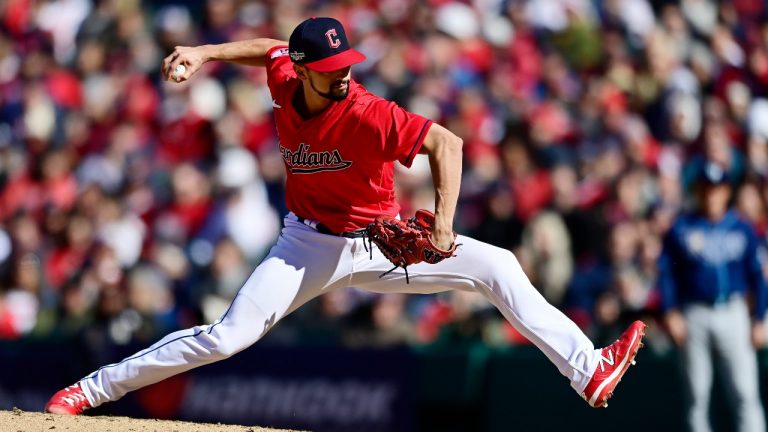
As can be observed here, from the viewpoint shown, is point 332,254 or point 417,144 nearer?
point 417,144

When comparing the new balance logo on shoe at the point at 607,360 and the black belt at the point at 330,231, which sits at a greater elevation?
the black belt at the point at 330,231

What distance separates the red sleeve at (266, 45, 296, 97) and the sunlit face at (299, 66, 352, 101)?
0.35m

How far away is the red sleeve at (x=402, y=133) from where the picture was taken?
571 cm

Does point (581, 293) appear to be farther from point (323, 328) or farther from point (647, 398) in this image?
point (323, 328)

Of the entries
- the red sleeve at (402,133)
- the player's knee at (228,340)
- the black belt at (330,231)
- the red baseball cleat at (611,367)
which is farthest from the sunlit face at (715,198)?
the player's knee at (228,340)

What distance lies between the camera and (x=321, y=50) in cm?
579

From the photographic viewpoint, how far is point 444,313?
988 cm

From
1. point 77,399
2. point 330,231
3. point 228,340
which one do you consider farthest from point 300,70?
point 77,399

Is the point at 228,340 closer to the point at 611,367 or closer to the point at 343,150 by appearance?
the point at 343,150

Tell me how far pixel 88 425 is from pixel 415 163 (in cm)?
473

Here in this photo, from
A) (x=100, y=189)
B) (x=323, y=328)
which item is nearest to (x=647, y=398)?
(x=323, y=328)

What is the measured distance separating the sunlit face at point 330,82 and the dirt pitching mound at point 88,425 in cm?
174

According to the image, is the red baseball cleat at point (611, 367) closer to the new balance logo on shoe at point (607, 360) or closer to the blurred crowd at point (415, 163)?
the new balance logo on shoe at point (607, 360)

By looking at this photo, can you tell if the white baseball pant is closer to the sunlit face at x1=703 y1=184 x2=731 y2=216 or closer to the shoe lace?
the shoe lace
